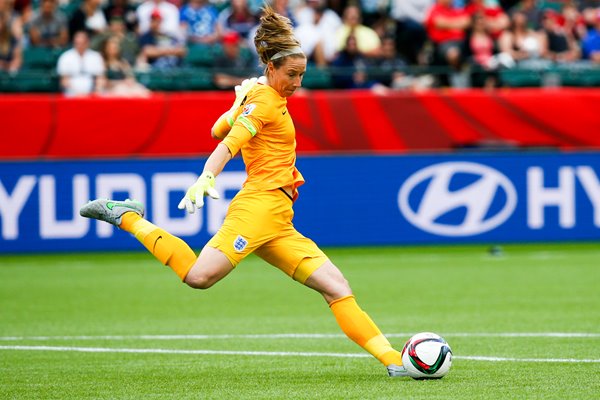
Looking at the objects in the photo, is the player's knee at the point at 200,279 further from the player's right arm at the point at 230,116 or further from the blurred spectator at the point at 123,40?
the blurred spectator at the point at 123,40

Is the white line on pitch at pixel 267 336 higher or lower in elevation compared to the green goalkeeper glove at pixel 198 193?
lower

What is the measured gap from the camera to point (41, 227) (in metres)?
15.8

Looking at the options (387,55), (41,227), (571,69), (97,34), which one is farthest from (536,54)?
(41,227)

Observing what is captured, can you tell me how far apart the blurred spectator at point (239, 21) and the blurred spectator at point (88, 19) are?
2027 mm

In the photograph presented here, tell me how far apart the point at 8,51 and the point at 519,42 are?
8.47 m

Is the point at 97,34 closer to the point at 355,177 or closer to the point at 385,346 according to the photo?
the point at 355,177

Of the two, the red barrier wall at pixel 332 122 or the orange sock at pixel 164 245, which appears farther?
the red barrier wall at pixel 332 122

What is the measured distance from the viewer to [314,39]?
19.5m

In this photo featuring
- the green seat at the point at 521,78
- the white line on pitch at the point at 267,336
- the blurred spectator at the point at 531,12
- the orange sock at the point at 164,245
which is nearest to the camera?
the orange sock at the point at 164,245

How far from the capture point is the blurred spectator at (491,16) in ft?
66.6

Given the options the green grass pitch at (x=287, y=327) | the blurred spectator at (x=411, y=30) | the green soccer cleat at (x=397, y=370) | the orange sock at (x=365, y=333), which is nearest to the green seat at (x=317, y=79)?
the blurred spectator at (x=411, y=30)

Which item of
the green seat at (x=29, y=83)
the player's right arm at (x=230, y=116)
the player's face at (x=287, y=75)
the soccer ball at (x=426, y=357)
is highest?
the player's face at (x=287, y=75)

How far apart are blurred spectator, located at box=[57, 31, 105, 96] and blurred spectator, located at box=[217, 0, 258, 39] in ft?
9.76

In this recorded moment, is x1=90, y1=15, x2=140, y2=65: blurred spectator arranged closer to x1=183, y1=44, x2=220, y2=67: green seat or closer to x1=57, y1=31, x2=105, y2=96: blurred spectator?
x1=57, y1=31, x2=105, y2=96: blurred spectator
